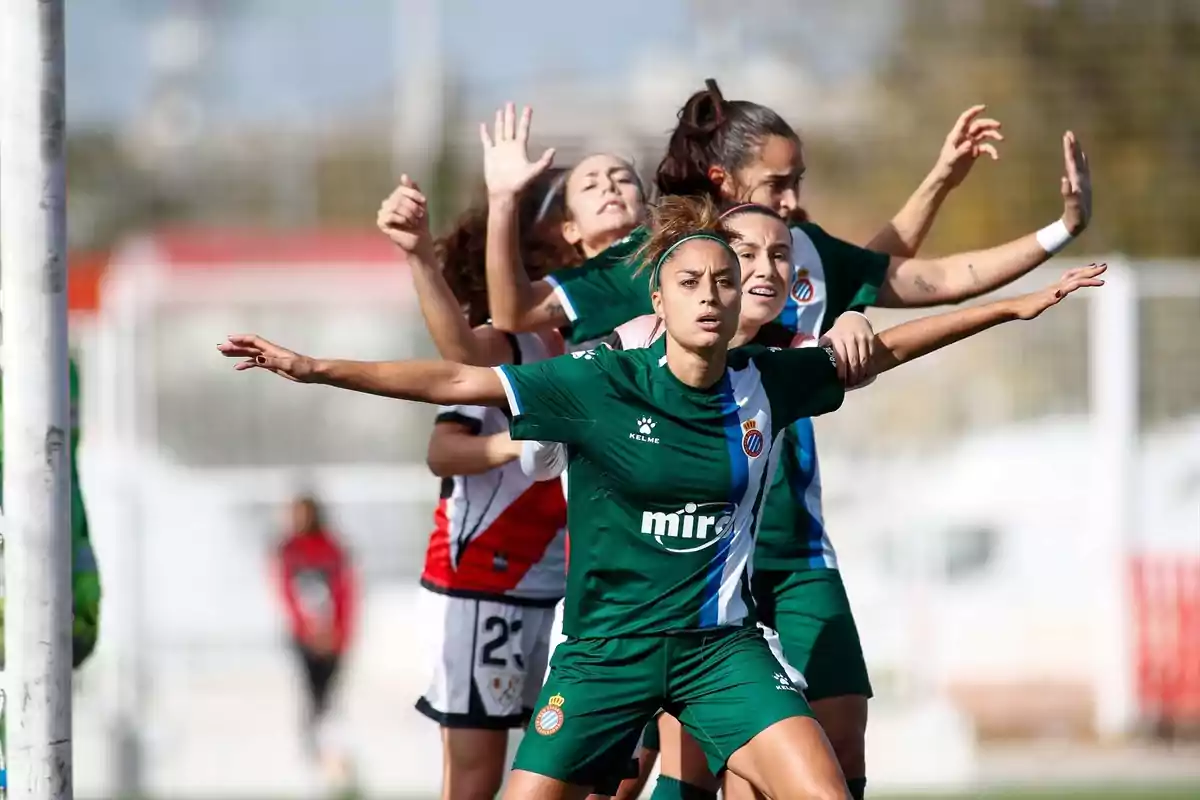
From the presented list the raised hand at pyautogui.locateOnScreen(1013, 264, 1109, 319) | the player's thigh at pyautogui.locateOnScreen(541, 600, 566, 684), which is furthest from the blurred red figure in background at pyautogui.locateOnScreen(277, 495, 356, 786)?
the raised hand at pyautogui.locateOnScreen(1013, 264, 1109, 319)

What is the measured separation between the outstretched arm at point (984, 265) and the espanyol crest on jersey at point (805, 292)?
0.23 m

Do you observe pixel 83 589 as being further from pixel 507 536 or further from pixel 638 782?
pixel 638 782

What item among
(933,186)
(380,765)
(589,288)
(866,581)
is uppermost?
(933,186)

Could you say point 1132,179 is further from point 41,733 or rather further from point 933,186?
point 41,733

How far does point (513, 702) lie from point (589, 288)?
4.16 ft

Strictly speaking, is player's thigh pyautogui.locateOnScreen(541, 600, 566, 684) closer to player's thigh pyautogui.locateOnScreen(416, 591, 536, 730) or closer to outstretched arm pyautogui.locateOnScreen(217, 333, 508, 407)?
player's thigh pyautogui.locateOnScreen(416, 591, 536, 730)

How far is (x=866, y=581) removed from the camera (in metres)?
11.9

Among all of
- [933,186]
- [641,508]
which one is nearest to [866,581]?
[933,186]

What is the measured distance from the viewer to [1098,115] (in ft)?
74.1

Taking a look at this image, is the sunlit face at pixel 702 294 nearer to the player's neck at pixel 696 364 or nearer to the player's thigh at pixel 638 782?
the player's neck at pixel 696 364

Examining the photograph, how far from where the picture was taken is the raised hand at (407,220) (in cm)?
462

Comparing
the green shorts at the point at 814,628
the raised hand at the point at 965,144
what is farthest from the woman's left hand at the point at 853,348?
the raised hand at the point at 965,144

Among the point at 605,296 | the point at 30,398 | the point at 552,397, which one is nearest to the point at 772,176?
the point at 605,296

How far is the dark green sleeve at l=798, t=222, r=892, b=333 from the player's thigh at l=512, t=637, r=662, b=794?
118 centimetres
